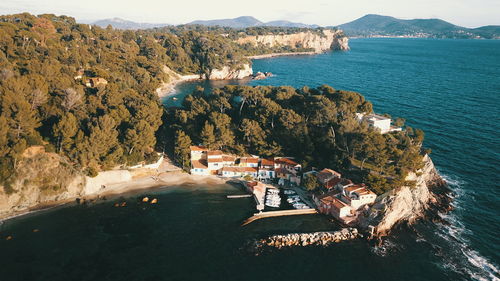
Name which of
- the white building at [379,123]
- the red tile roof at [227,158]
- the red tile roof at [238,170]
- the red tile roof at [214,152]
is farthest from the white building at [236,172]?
the white building at [379,123]

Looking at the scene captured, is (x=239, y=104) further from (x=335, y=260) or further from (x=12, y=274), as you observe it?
(x=12, y=274)

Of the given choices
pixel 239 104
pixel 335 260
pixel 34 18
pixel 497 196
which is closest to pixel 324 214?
pixel 335 260

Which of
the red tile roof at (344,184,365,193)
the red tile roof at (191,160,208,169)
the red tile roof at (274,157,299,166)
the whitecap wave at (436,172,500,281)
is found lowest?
the whitecap wave at (436,172,500,281)

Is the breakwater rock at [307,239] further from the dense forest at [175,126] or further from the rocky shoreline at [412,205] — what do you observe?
the dense forest at [175,126]

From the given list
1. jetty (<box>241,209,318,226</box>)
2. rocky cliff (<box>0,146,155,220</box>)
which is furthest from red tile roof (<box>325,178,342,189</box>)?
rocky cliff (<box>0,146,155,220</box>)

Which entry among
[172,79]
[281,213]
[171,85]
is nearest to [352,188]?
[281,213]

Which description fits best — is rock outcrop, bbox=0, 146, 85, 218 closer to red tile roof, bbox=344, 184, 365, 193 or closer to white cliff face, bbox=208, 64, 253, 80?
red tile roof, bbox=344, 184, 365, 193
